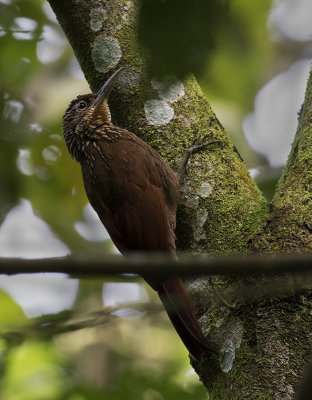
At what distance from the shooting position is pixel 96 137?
143 inches

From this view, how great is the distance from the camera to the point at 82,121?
12.4 ft

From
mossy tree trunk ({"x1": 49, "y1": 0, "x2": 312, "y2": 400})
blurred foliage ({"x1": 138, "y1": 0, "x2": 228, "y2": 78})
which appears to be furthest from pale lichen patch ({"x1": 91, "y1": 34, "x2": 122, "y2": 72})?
blurred foliage ({"x1": 138, "y1": 0, "x2": 228, "y2": 78})

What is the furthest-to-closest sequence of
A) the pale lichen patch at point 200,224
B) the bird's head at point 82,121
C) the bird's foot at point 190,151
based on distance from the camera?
the bird's head at point 82,121 → the bird's foot at point 190,151 → the pale lichen patch at point 200,224

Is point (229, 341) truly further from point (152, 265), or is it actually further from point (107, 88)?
point (107, 88)

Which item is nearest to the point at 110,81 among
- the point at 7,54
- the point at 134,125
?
the point at 134,125

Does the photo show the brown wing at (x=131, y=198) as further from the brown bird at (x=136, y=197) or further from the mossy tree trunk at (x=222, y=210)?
the mossy tree trunk at (x=222, y=210)

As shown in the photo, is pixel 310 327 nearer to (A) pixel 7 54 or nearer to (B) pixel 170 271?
(B) pixel 170 271

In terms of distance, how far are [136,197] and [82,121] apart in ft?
3.24

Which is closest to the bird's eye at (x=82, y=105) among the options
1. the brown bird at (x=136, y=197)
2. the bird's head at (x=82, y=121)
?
the bird's head at (x=82, y=121)

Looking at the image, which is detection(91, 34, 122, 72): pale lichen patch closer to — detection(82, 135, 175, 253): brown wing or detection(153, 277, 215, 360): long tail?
detection(82, 135, 175, 253): brown wing

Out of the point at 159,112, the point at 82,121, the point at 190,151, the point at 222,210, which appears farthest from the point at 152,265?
the point at 82,121

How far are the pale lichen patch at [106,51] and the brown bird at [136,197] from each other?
0.30 feet

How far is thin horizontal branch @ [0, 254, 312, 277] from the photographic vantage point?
3.13 feet

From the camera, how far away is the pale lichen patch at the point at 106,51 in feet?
9.82
